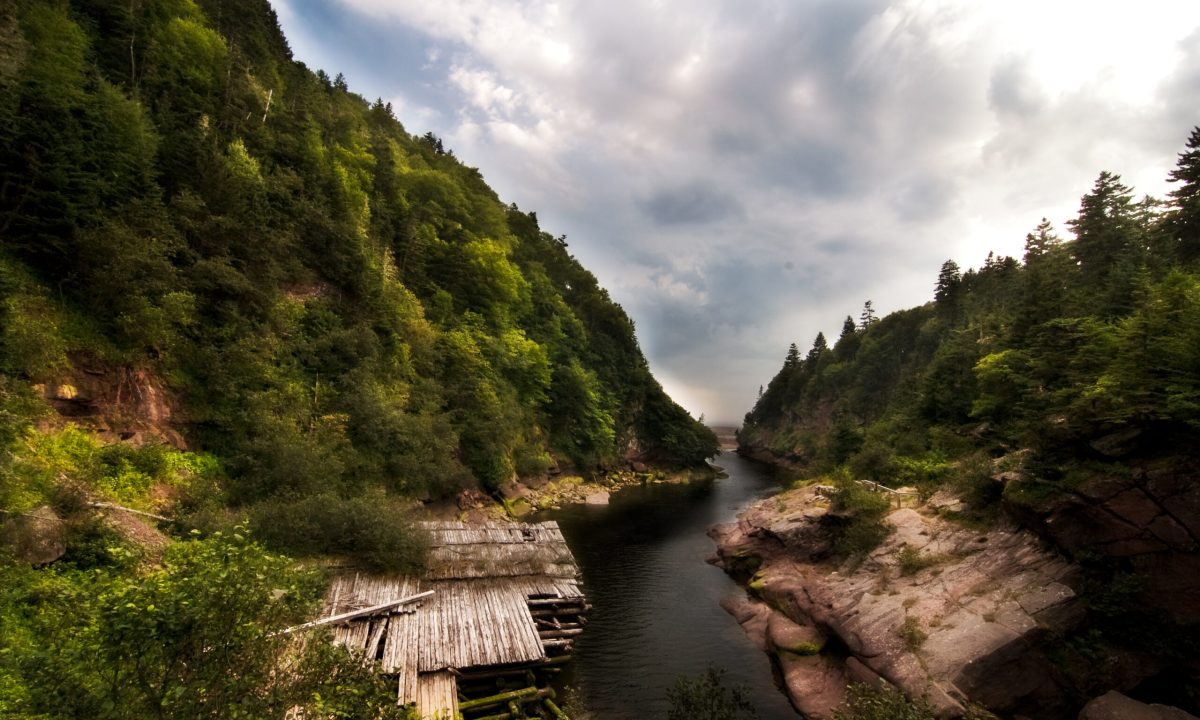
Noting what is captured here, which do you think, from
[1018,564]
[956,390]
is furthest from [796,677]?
[956,390]

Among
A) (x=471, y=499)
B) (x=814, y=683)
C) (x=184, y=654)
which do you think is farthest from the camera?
(x=471, y=499)

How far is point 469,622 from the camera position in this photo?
1812 cm

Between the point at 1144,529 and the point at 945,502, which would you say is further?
the point at 945,502

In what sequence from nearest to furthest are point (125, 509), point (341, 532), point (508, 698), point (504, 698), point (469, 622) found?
1. point (125, 509)
2. point (504, 698)
3. point (508, 698)
4. point (469, 622)
5. point (341, 532)

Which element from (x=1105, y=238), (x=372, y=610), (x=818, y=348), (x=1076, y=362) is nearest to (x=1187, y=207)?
(x=1105, y=238)

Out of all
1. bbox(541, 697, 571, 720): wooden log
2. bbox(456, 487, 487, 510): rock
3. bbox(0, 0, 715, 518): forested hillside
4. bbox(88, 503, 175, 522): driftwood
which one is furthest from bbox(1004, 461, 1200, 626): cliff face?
bbox(456, 487, 487, 510): rock

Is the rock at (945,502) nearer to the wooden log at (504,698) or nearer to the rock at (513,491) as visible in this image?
the wooden log at (504,698)

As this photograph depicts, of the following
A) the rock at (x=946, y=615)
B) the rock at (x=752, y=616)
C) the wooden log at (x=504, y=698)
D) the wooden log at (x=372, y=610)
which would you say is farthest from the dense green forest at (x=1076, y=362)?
the wooden log at (x=372, y=610)

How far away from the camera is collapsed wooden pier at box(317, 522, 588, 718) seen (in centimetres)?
1576

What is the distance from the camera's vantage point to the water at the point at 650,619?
18.8 m

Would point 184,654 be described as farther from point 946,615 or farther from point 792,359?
point 792,359

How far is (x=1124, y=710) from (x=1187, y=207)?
34.0 meters

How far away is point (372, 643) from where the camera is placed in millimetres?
16203

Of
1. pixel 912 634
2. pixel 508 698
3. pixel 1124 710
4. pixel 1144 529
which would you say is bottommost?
pixel 1124 710
